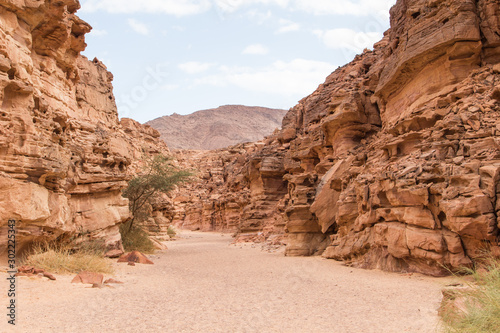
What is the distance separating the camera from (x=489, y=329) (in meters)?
3.13

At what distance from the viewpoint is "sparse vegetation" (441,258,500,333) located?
125 inches

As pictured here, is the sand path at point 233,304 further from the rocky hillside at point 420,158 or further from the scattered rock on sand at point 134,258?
the scattered rock on sand at point 134,258

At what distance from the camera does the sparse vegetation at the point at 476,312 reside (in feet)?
10.4

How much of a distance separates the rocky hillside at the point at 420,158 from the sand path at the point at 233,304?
112cm

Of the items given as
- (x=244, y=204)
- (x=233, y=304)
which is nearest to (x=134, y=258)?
(x=233, y=304)

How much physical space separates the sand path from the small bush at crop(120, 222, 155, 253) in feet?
19.4

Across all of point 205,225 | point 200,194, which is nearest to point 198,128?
point 200,194

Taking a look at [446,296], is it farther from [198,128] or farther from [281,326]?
[198,128]

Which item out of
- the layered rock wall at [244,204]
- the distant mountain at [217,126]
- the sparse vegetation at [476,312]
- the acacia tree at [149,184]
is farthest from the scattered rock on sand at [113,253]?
the distant mountain at [217,126]

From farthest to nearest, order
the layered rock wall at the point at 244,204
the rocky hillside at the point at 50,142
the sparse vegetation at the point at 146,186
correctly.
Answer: the layered rock wall at the point at 244,204
the sparse vegetation at the point at 146,186
the rocky hillside at the point at 50,142

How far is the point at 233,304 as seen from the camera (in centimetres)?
547

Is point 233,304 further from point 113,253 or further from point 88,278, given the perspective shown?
point 113,253

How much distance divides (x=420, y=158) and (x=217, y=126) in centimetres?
13258

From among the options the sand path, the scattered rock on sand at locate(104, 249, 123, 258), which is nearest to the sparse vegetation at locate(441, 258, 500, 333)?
the sand path
